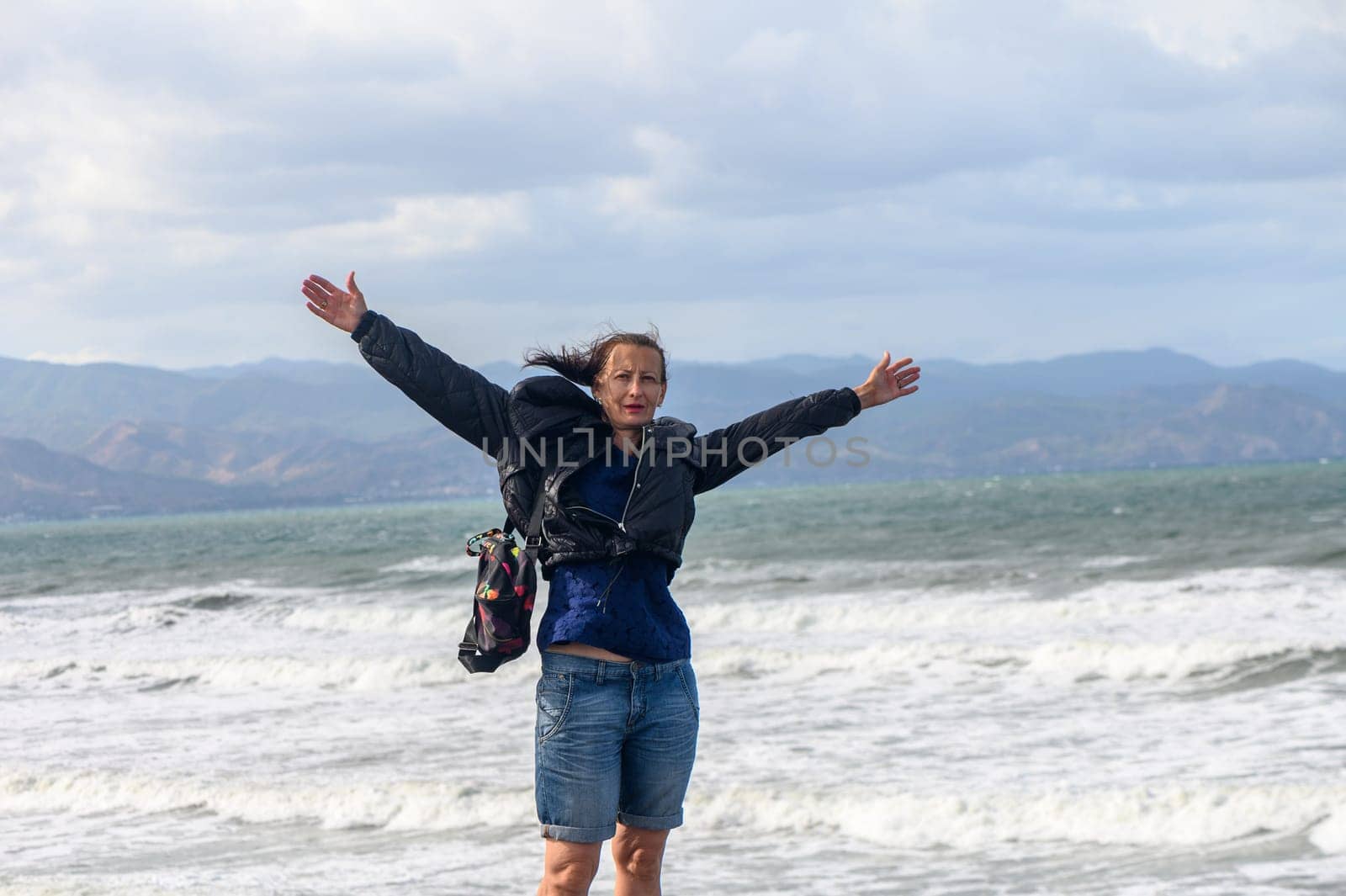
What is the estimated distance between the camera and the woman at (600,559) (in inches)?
137

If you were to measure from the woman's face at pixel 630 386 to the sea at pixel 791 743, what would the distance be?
3.62 metres

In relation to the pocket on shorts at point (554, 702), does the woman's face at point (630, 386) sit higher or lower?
higher

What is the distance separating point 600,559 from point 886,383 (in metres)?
1.13

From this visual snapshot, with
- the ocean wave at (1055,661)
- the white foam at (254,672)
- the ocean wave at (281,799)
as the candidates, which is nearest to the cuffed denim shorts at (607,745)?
the ocean wave at (281,799)

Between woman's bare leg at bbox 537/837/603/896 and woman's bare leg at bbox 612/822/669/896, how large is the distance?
0.12m

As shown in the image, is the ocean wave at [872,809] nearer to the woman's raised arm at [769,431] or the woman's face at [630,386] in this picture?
the woman's raised arm at [769,431]

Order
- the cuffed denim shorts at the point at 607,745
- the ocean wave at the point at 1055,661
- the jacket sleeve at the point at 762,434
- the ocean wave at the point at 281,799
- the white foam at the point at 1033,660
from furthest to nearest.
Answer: the white foam at the point at 1033,660 → the ocean wave at the point at 1055,661 → the ocean wave at the point at 281,799 → the jacket sleeve at the point at 762,434 → the cuffed denim shorts at the point at 607,745

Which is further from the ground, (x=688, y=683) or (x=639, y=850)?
(x=688, y=683)

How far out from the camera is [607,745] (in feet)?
11.4

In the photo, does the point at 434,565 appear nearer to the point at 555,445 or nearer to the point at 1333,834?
the point at 1333,834

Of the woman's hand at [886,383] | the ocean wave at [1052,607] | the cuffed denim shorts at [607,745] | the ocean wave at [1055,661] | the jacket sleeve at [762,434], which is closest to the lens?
the cuffed denim shorts at [607,745]

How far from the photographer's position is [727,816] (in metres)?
7.84

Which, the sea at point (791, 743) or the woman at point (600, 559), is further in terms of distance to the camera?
the sea at point (791, 743)

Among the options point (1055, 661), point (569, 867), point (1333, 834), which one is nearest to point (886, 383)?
point (569, 867)
